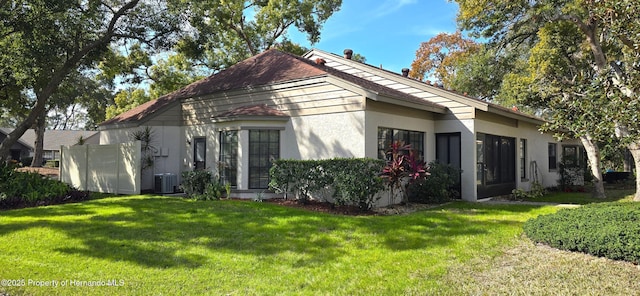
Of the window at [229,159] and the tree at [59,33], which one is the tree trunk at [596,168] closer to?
the window at [229,159]

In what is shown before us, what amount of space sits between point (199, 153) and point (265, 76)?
11.6 ft

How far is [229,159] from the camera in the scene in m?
12.3

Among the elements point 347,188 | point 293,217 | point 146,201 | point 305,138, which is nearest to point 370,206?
point 347,188

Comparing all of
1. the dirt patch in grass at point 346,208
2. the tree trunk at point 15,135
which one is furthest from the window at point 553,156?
the tree trunk at point 15,135

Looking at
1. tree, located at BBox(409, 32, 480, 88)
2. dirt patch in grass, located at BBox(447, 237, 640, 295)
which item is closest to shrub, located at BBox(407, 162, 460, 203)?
dirt patch in grass, located at BBox(447, 237, 640, 295)

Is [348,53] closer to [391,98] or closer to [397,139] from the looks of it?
[397,139]

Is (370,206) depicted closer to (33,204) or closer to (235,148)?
(235,148)

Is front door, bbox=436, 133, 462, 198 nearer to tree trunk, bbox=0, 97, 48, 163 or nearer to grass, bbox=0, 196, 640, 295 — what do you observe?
grass, bbox=0, 196, 640, 295

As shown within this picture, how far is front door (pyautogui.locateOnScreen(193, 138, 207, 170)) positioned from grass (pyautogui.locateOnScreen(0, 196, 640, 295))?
4.68 metres

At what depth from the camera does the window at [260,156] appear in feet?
38.5

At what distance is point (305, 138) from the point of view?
11.5 m

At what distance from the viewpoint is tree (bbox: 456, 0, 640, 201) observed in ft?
25.8

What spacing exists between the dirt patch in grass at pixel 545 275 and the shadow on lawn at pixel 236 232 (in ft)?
3.85

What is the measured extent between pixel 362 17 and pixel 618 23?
10.6 meters
